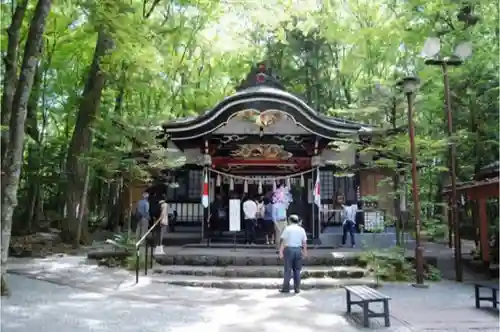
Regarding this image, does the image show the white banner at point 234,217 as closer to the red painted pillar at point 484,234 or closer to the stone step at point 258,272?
the stone step at point 258,272

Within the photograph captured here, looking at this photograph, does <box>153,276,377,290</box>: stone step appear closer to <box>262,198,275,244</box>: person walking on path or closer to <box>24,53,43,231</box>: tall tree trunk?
<box>262,198,275,244</box>: person walking on path

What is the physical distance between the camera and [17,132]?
779 centimetres

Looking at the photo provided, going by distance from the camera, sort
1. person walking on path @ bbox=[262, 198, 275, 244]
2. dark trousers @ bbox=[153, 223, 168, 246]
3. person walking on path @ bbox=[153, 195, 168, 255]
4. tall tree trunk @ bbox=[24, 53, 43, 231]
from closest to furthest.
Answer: person walking on path @ bbox=[153, 195, 168, 255] → dark trousers @ bbox=[153, 223, 168, 246] → person walking on path @ bbox=[262, 198, 275, 244] → tall tree trunk @ bbox=[24, 53, 43, 231]

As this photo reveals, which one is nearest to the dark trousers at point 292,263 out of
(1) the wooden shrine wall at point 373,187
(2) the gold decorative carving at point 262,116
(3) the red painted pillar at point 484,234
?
(3) the red painted pillar at point 484,234

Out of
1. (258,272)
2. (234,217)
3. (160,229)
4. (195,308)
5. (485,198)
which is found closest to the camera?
(195,308)

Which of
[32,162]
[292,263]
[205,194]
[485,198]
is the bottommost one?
[292,263]

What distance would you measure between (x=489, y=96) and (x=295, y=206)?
22.1 feet

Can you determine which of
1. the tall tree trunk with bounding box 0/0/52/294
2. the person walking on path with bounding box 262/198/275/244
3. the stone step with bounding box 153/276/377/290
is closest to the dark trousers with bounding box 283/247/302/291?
the stone step with bounding box 153/276/377/290

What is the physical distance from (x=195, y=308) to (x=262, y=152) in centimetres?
863

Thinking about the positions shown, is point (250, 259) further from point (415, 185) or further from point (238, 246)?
point (415, 185)

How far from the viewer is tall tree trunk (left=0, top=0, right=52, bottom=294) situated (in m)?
7.62

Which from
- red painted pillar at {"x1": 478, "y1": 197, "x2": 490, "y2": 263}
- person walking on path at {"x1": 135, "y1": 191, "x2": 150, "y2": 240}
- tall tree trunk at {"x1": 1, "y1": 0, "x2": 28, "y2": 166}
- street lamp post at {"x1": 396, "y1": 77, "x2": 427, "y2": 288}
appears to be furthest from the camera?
person walking on path at {"x1": 135, "y1": 191, "x2": 150, "y2": 240}

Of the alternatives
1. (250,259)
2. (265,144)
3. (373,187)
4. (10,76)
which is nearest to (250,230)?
(265,144)

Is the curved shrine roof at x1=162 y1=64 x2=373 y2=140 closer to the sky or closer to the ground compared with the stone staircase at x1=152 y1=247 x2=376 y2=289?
closer to the sky
